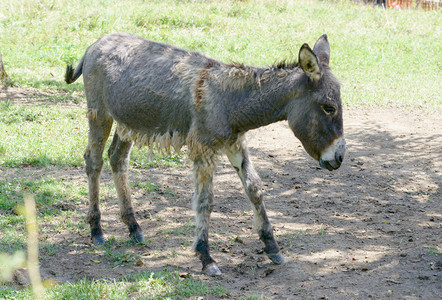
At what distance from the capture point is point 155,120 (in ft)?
16.5

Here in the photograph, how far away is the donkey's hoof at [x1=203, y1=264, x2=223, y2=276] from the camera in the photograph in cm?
471

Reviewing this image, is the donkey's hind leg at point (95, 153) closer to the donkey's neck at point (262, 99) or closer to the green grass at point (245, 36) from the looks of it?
the donkey's neck at point (262, 99)

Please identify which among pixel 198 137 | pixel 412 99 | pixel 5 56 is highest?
pixel 198 137

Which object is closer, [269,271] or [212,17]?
[269,271]

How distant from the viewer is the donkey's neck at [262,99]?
4625mm

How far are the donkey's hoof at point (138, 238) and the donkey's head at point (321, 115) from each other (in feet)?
6.65

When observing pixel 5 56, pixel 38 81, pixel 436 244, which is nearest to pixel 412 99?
pixel 436 244

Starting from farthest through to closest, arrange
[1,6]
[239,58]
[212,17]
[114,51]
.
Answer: [212,17], [1,6], [239,58], [114,51]

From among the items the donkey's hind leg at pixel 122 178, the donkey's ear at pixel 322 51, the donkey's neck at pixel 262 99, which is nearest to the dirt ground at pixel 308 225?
the donkey's hind leg at pixel 122 178

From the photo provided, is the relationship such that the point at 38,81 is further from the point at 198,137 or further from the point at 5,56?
the point at 198,137

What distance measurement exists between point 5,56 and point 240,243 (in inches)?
345

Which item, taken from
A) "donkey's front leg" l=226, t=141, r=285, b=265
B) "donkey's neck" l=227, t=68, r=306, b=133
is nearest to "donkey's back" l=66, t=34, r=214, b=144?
"donkey's neck" l=227, t=68, r=306, b=133

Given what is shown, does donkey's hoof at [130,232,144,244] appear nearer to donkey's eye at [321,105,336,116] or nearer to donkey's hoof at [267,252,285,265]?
donkey's hoof at [267,252,285,265]

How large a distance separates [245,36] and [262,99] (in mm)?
10448
